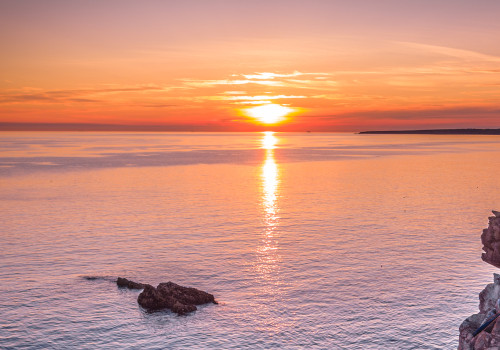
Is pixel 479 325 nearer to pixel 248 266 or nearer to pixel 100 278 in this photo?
pixel 248 266

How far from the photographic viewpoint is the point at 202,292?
27938mm

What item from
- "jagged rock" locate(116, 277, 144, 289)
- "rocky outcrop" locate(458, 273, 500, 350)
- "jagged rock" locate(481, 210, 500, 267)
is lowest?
"jagged rock" locate(116, 277, 144, 289)

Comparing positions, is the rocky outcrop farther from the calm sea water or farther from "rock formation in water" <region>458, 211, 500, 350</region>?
the calm sea water

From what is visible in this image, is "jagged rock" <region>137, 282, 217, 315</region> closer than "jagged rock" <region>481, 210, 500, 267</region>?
No

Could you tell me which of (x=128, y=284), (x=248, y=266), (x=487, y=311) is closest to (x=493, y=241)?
Answer: (x=487, y=311)

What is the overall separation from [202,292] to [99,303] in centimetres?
569

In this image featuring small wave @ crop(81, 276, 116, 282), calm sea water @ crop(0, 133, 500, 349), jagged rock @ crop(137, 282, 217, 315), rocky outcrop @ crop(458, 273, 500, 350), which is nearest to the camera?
rocky outcrop @ crop(458, 273, 500, 350)

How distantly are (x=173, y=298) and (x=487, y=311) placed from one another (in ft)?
50.8

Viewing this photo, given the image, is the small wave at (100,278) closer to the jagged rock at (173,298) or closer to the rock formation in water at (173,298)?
the rock formation in water at (173,298)

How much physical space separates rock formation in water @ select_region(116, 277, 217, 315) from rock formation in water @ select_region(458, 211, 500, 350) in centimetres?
1350

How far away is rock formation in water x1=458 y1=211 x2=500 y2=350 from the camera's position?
16.9 metres

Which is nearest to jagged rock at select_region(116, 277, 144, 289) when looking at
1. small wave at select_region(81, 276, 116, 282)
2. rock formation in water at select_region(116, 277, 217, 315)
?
small wave at select_region(81, 276, 116, 282)

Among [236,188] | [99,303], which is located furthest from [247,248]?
[236,188]

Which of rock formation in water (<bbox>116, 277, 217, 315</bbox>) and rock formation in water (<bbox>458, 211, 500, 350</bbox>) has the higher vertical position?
rock formation in water (<bbox>458, 211, 500, 350</bbox>)
